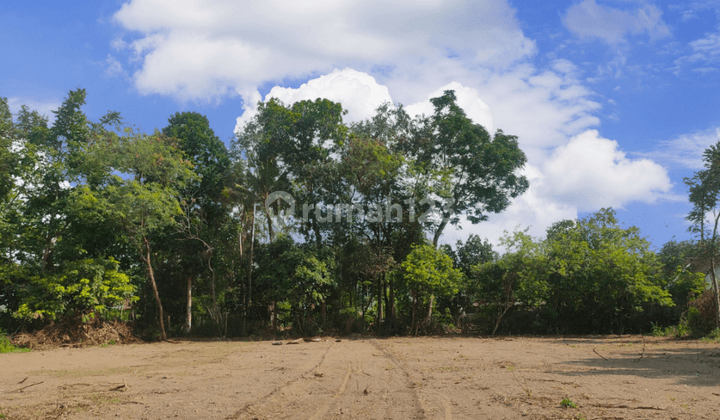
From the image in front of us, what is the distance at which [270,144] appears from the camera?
21578 millimetres

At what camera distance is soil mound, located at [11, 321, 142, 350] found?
15500 millimetres

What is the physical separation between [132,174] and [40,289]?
521cm

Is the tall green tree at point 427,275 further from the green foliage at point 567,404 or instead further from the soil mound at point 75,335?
the green foliage at point 567,404

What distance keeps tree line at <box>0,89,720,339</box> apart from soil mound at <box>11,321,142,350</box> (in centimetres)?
34

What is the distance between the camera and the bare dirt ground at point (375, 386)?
5.79 m

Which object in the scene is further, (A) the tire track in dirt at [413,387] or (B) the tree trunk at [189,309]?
(B) the tree trunk at [189,309]

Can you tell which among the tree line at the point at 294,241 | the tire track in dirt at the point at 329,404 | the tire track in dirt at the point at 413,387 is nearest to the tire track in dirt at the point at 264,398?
the tire track in dirt at the point at 329,404

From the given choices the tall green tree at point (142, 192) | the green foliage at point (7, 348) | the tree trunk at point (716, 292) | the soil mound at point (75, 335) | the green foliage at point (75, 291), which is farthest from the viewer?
the tall green tree at point (142, 192)

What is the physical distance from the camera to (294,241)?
20078 mm

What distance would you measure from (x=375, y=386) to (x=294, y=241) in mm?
13005

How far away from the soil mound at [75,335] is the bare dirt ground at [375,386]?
364cm

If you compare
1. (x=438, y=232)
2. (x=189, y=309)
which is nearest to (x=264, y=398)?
(x=189, y=309)

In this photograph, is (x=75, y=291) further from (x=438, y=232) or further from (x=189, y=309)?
(x=438, y=232)

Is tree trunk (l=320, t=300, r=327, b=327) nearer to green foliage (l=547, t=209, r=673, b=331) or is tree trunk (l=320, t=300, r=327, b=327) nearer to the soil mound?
the soil mound
